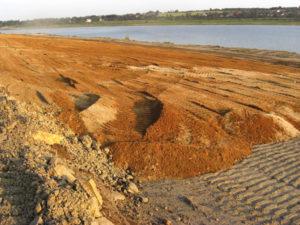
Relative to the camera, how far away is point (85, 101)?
1517cm

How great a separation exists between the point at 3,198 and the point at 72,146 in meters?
3.97

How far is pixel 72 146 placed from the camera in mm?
11188

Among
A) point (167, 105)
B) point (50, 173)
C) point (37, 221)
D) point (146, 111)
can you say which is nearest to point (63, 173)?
point (50, 173)

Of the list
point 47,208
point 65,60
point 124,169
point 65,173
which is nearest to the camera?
point 47,208

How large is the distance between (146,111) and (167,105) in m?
0.70

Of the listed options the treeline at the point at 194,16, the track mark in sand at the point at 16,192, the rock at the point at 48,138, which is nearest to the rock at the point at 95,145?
the rock at the point at 48,138

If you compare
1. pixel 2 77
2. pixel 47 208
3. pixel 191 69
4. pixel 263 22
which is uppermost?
pixel 47 208

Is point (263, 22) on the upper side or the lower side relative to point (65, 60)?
lower

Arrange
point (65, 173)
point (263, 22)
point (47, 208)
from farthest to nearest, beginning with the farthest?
point (263, 22), point (65, 173), point (47, 208)

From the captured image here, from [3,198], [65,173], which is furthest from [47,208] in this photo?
[65,173]

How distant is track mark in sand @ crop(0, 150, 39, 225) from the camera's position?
269 inches

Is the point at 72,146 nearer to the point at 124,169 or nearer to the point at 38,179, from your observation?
the point at 124,169

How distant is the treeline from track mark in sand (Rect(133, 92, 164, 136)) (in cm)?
7870

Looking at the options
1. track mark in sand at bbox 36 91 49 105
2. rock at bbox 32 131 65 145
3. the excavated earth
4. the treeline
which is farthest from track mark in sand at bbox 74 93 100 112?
the treeline
